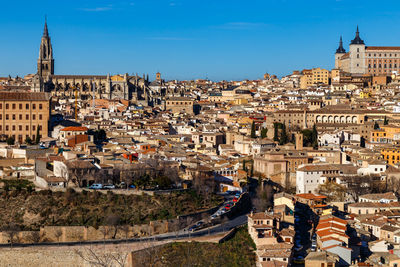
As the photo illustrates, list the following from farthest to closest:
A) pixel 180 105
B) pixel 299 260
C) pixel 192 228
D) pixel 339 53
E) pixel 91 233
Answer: pixel 339 53 < pixel 180 105 < pixel 91 233 < pixel 192 228 < pixel 299 260

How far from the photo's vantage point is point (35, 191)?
31.4 metres

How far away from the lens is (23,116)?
4406 cm

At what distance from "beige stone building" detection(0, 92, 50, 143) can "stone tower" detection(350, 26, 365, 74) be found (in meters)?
38.4

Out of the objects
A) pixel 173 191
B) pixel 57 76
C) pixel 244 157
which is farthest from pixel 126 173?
pixel 57 76

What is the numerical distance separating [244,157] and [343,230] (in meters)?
14.0

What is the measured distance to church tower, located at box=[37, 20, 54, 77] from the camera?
81750 mm

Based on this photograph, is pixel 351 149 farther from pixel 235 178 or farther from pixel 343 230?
pixel 343 230

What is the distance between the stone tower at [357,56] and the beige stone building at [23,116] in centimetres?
3838

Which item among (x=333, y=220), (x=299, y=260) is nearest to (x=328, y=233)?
(x=333, y=220)

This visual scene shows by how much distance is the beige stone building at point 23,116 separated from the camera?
43844 millimetres

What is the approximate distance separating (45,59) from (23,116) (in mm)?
39840

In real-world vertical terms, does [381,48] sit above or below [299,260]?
above

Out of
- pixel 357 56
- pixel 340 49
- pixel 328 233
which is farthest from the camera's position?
pixel 340 49

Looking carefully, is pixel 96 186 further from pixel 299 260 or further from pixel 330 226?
pixel 330 226
